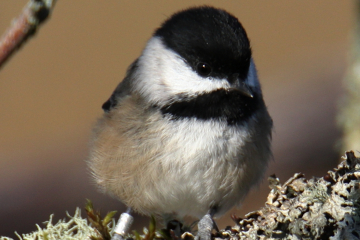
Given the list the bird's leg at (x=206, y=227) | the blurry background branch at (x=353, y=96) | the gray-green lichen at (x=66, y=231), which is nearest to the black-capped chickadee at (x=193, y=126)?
the bird's leg at (x=206, y=227)

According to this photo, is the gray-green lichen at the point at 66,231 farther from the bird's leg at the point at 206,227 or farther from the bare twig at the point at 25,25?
the bare twig at the point at 25,25

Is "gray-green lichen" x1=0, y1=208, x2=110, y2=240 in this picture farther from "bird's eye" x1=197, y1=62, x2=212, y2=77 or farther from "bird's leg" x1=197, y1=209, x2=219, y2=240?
"bird's eye" x1=197, y1=62, x2=212, y2=77

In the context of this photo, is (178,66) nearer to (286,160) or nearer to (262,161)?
(262,161)

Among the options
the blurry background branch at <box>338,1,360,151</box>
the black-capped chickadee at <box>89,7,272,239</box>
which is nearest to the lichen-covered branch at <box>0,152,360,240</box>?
the blurry background branch at <box>338,1,360,151</box>

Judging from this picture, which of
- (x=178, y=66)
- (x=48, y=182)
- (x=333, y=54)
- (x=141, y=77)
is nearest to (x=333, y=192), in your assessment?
(x=178, y=66)

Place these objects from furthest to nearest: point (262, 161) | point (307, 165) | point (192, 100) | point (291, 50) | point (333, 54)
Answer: point (291, 50)
point (333, 54)
point (307, 165)
point (262, 161)
point (192, 100)

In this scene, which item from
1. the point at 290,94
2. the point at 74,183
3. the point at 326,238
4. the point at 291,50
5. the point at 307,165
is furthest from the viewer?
the point at 291,50

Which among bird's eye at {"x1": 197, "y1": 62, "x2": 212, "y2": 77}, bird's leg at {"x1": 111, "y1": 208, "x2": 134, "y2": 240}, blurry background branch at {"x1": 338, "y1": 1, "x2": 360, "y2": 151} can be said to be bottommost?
bird's leg at {"x1": 111, "y1": 208, "x2": 134, "y2": 240}
